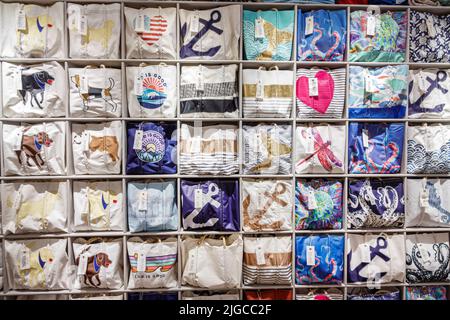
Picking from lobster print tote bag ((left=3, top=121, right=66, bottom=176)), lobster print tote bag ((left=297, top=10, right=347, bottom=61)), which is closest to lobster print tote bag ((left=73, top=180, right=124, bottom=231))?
lobster print tote bag ((left=3, top=121, right=66, bottom=176))

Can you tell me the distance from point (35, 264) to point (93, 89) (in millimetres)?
1296

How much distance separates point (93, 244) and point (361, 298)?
200 cm

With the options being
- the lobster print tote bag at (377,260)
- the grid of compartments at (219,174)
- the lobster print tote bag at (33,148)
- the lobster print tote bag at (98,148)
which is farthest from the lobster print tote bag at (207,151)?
the lobster print tote bag at (377,260)

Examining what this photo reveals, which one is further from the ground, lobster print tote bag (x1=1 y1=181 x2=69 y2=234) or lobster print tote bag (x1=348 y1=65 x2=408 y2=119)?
lobster print tote bag (x1=348 y1=65 x2=408 y2=119)

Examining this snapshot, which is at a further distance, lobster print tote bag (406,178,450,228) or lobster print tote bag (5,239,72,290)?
lobster print tote bag (406,178,450,228)

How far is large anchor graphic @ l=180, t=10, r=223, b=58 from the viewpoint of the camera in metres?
2.42

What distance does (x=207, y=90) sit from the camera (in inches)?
95.7

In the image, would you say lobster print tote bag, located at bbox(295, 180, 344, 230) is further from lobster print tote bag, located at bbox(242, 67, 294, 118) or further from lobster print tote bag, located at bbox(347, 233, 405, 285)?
lobster print tote bag, located at bbox(242, 67, 294, 118)

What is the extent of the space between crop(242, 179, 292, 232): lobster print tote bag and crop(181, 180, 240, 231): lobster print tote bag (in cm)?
7

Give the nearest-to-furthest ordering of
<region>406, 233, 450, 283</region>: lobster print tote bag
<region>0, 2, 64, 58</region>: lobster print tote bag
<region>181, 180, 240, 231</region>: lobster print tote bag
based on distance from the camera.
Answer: <region>0, 2, 64, 58</region>: lobster print tote bag, <region>181, 180, 240, 231</region>: lobster print tote bag, <region>406, 233, 450, 283</region>: lobster print tote bag

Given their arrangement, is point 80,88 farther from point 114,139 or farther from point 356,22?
point 356,22

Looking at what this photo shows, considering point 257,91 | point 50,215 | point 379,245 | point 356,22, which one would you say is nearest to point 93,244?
point 50,215

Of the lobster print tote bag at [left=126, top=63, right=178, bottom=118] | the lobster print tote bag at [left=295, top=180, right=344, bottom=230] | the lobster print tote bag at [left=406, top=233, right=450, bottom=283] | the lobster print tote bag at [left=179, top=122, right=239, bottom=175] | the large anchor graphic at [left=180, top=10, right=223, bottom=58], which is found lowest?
the lobster print tote bag at [left=406, top=233, right=450, bottom=283]

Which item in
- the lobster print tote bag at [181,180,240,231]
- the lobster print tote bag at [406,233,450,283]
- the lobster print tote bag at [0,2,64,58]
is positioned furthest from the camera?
the lobster print tote bag at [406,233,450,283]
